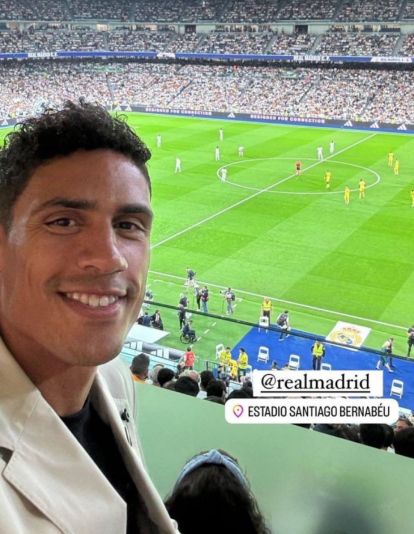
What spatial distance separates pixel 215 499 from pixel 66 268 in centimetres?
123

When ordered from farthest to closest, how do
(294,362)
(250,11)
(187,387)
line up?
(250,11) → (294,362) → (187,387)

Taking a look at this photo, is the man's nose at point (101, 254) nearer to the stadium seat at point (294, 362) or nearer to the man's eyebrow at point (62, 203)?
the man's eyebrow at point (62, 203)

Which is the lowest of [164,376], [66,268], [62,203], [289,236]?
[289,236]

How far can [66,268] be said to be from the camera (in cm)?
149

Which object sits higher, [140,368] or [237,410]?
[237,410]

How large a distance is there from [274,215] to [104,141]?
2308 cm

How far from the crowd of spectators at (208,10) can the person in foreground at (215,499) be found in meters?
57.8

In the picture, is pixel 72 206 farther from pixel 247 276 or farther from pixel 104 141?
pixel 247 276

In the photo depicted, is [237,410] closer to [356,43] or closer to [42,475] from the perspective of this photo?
[42,475]

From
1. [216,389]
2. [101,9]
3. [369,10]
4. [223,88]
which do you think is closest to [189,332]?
[216,389]

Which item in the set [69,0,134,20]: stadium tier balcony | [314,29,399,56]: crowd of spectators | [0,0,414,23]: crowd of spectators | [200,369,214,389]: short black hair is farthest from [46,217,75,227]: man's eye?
[69,0,134,20]: stadium tier balcony

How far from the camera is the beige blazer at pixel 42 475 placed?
1.30 metres

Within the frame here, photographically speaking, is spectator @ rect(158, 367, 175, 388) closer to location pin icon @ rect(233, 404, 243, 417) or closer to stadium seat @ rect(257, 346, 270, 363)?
stadium seat @ rect(257, 346, 270, 363)

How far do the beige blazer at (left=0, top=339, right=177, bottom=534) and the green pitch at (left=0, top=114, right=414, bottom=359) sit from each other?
9.52 metres
